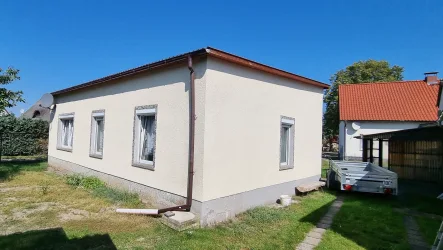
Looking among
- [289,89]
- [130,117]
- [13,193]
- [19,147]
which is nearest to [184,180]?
[130,117]

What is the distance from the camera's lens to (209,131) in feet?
20.4

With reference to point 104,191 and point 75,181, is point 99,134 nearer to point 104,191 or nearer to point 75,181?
point 75,181

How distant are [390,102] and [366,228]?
20.5 m

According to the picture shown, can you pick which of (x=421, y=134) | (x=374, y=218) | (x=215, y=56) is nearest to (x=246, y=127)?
(x=215, y=56)

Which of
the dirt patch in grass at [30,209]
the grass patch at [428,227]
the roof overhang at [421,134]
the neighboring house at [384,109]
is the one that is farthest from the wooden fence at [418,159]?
the dirt patch in grass at [30,209]

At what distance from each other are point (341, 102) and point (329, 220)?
20167 millimetres

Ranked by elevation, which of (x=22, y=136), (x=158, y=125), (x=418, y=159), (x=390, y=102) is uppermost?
(x=390, y=102)

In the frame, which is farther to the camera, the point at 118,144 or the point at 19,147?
the point at 19,147

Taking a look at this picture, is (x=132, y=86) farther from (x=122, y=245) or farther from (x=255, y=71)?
(x=122, y=245)

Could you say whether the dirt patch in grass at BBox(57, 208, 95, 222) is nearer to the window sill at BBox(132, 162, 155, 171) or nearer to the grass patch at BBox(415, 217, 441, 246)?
the window sill at BBox(132, 162, 155, 171)

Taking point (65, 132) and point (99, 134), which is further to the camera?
point (65, 132)

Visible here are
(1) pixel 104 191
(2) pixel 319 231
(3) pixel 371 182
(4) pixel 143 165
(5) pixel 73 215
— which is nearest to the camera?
(2) pixel 319 231

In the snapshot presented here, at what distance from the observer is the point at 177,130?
6.88 meters

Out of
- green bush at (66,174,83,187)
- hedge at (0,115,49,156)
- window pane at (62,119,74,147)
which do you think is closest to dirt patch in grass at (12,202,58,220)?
green bush at (66,174,83,187)
